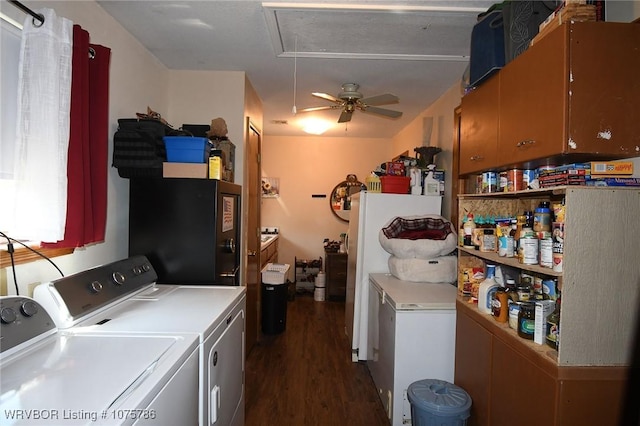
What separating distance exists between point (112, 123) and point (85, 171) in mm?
582

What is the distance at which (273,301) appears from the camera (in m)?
3.51

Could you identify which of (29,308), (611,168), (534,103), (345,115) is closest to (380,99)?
(345,115)

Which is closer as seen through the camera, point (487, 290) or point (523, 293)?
point (523, 293)

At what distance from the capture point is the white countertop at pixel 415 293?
2.00 meters

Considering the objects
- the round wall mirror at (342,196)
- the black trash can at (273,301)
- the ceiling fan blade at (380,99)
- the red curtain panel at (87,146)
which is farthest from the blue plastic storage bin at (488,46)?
the round wall mirror at (342,196)

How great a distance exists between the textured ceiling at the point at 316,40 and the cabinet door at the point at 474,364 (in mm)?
1650

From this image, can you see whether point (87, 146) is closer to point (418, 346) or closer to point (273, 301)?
point (418, 346)

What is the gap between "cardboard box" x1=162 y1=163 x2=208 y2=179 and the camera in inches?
75.2

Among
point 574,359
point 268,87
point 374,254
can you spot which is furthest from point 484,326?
point 268,87

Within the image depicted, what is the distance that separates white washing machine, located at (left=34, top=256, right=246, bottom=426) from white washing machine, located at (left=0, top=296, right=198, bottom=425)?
0.05 meters

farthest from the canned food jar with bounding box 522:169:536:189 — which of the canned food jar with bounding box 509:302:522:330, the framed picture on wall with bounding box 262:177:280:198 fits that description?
the framed picture on wall with bounding box 262:177:280:198

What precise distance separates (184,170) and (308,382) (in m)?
1.84

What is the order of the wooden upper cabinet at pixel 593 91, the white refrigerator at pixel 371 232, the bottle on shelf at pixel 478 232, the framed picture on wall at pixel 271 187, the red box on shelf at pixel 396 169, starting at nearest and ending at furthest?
the wooden upper cabinet at pixel 593 91
the bottle on shelf at pixel 478 232
the white refrigerator at pixel 371 232
the red box on shelf at pixel 396 169
the framed picture on wall at pixel 271 187

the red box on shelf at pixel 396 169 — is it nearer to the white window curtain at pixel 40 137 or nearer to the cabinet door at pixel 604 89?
the cabinet door at pixel 604 89
